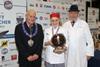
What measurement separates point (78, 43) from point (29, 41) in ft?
3.00

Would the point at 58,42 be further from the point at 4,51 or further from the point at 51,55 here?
the point at 4,51

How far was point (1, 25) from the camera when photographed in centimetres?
333

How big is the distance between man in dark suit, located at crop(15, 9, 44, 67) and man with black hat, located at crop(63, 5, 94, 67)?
2.29ft

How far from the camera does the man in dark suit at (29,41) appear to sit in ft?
9.12

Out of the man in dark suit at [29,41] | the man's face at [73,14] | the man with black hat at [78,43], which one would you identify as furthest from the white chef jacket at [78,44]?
the man in dark suit at [29,41]

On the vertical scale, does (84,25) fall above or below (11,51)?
above

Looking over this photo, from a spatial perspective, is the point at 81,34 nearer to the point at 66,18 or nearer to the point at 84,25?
the point at 84,25

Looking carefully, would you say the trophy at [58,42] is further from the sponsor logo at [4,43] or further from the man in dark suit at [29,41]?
the sponsor logo at [4,43]

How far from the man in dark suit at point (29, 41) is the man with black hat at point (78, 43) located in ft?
2.29

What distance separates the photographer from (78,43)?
3.42 metres

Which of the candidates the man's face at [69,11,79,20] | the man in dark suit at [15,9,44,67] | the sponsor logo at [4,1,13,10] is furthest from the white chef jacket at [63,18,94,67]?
the sponsor logo at [4,1,13,10]

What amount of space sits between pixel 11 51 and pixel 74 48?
0.94 meters

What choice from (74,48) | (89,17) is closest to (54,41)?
(74,48)

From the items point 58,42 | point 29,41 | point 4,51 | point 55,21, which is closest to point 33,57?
point 29,41
